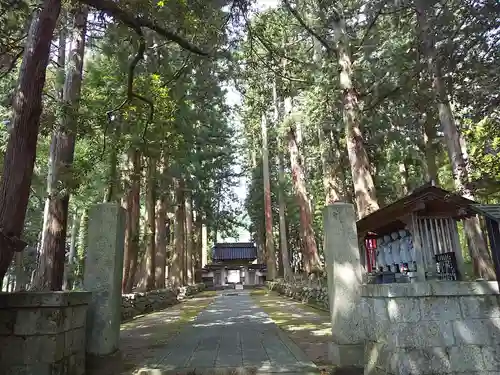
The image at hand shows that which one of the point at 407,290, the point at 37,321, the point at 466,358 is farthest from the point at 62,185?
the point at 466,358

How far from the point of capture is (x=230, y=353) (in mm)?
5672

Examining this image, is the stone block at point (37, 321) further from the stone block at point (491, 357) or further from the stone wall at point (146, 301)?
the stone wall at point (146, 301)

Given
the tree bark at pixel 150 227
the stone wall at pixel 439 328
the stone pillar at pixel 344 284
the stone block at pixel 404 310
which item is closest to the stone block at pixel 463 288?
the stone wall at pixel 439 328

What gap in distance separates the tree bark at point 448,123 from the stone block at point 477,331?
454cm

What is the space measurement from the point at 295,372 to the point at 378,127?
1192cm

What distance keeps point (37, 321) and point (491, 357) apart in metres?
4.90

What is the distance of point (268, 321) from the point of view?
9.35 meters

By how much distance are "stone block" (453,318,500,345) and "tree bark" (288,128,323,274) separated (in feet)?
42.1

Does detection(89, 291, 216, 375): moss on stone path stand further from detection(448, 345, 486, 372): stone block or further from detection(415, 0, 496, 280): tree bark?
detection(415, 0, 496, 280): tree bark

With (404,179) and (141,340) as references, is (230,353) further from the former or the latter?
(404,179)

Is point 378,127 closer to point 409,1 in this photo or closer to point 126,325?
point 409,1

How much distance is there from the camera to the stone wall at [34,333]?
404cm

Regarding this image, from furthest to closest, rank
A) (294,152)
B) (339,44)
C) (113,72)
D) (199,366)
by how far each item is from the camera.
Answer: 1. (294,152)
2. (339,44)
3. (113,72)
4. (199,366)

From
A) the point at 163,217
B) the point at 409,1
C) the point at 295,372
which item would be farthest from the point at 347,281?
the point at 163,217
